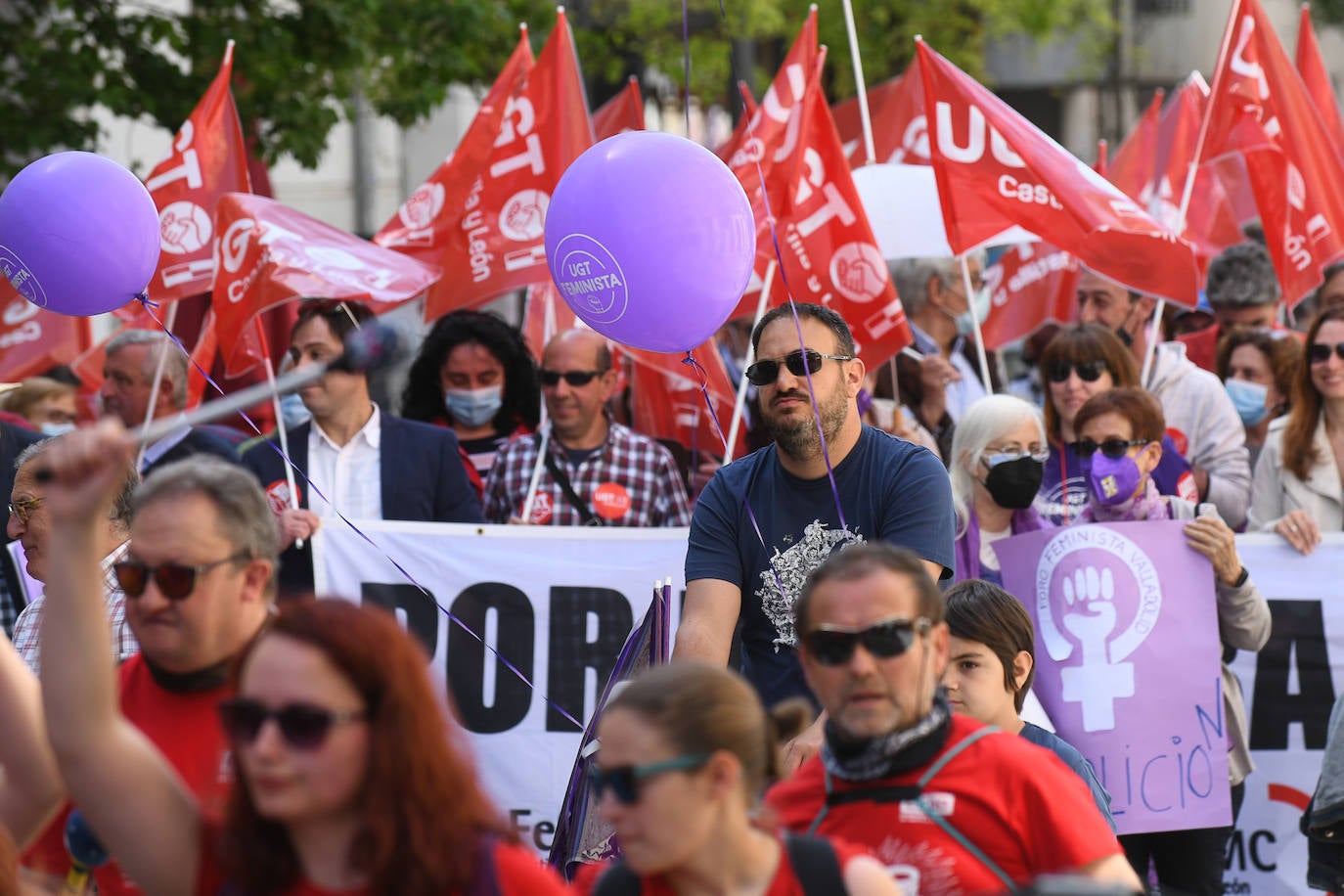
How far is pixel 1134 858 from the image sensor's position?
6023 mm

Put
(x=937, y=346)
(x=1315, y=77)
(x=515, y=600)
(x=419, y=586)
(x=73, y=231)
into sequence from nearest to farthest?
(x=73, y=231), (x=419, y=586), (x=515, y=600), (x=937, y=346), (x=1315, y=77)

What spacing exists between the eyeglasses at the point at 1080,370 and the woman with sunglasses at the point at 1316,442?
0.80 m

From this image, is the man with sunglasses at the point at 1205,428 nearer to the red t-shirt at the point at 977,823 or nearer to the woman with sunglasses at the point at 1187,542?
the woman with sunglasses at the point at 1187,542

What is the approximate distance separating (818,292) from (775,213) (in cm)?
53

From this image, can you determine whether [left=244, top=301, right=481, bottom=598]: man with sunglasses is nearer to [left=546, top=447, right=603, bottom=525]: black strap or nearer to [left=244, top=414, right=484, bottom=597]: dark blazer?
[left=244, top=414, right=484, bottom=597]: dark blazer

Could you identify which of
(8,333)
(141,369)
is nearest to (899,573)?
(141,369)

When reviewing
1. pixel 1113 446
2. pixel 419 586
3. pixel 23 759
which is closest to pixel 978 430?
pixel 1113 446

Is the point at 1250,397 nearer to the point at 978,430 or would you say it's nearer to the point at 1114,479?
the point at 1114,479

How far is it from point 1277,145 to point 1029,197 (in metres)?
1.68

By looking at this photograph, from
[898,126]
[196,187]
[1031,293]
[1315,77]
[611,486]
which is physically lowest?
[611,486]

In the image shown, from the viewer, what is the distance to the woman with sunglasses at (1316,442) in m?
6.83

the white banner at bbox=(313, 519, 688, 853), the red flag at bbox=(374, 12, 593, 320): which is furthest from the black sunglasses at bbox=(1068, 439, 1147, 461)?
the red flag at bbox=(374, 12, 593, 320)

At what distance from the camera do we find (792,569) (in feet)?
15.4

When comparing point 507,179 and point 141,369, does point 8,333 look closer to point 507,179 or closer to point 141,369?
point 141,369
